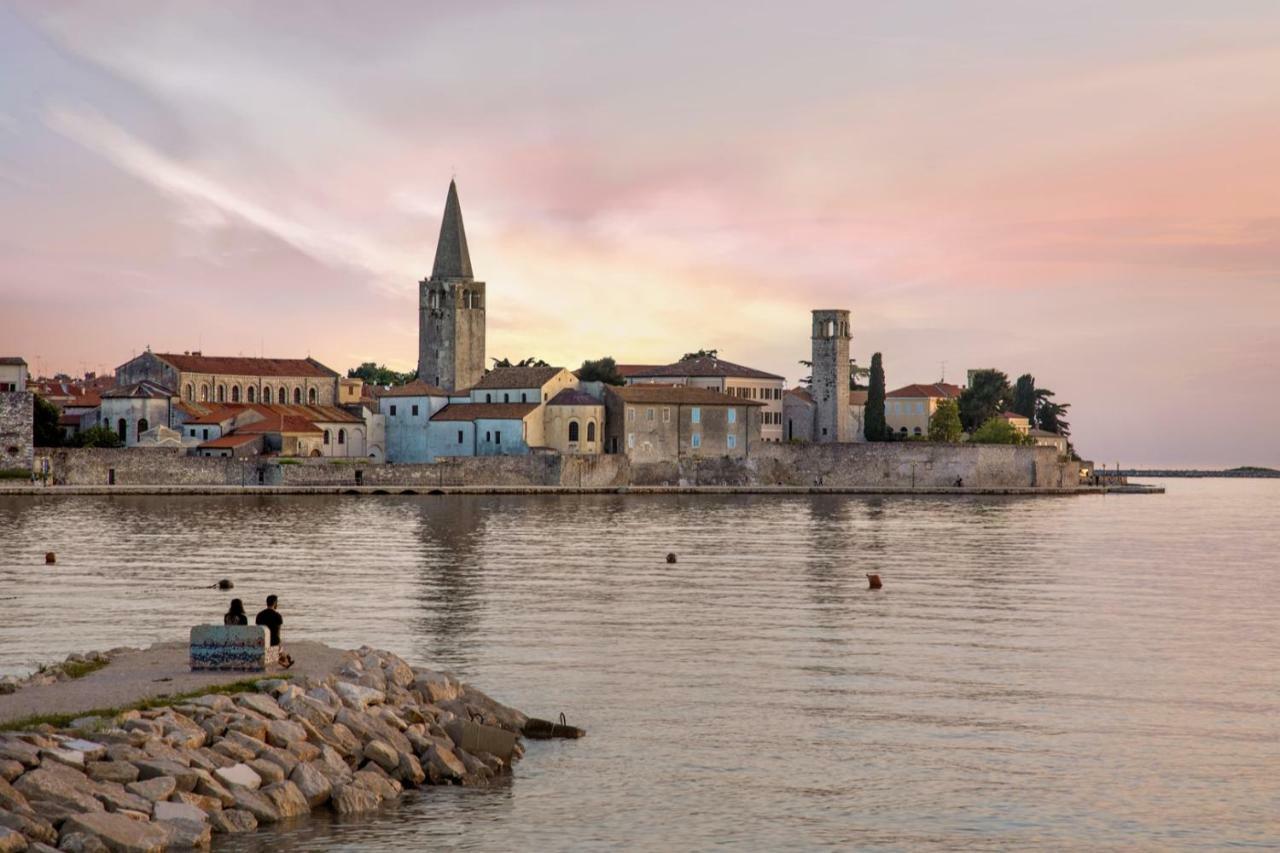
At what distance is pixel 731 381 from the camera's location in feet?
367

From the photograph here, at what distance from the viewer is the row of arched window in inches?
3907

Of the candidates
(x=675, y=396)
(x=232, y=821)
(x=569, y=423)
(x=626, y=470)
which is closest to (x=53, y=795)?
(x=232, y=821)

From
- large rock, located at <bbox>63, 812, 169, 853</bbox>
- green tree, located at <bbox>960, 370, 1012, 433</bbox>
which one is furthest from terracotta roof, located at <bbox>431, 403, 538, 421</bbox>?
large rock, located at <bbox>63, 812, 169, 853</bbox>

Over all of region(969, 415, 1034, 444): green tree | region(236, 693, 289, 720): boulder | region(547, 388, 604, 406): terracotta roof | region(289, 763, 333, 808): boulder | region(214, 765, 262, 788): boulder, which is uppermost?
region(547, 388, 604, 406): terracotta roof

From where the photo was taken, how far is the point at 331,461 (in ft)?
299

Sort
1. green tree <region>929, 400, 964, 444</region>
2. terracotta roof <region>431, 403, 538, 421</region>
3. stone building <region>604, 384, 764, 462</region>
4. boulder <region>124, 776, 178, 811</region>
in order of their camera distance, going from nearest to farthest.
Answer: boulder <region>124, 776, 178, 811</region>, terracotta roof <region>431, 403, 538, 421</region>, stone building <region>604, 384, 764, 462</region>, green tree <region>929, 400, 964, 444</region>

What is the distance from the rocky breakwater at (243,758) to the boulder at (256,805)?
13 mm

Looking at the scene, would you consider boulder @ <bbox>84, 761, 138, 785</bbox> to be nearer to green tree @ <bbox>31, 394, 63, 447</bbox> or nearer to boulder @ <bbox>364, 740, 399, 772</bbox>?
boulder @ <bbox>364, 740, 399, 772</bbox>

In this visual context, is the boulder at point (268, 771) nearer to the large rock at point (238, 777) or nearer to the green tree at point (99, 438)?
the large rock at point (238, 777)

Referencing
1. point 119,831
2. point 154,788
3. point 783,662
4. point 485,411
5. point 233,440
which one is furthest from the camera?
point 485,411

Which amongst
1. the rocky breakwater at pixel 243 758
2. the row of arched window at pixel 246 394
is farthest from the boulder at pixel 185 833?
the row of arched window at pixel 246 394

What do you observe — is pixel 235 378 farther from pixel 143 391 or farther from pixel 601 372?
pixel 601 372

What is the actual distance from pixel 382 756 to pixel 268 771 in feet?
4.88

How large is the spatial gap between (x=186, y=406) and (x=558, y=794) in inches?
3274
